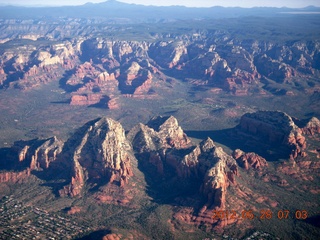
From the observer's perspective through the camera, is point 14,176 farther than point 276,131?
No

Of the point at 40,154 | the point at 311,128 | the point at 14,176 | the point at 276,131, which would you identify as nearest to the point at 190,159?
the point at 40,154

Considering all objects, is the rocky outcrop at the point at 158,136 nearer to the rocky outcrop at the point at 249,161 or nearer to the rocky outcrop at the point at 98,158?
the rocky outcrop at the point at 98,158

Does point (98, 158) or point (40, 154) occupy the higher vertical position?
point (98, 158)

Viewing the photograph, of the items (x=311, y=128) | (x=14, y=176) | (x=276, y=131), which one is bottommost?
(x=14, y=176)

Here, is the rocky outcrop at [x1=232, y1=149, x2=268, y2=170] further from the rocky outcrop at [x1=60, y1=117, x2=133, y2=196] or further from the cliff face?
the rocky outcrop at [x1=60, y1=117, x2=133, y2=196]

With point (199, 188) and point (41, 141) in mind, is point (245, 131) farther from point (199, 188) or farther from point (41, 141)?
point (41, 141)
